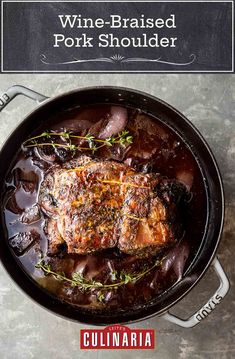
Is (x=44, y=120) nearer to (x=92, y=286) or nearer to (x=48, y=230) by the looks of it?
(x=48, y=230)

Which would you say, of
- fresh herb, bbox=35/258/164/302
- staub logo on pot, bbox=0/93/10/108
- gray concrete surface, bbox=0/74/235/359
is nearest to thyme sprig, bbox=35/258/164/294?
fresh herb, bbox=35/258/164/302

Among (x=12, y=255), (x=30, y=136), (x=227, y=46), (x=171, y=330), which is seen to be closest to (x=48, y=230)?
(x=12, y=255)

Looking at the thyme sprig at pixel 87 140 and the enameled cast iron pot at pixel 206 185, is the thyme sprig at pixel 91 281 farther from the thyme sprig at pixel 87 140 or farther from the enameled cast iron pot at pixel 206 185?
the thyme sprig at pixel 87 140

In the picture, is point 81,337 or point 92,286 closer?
point 92,286

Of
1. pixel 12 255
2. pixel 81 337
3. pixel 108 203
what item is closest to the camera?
pixel 108 203

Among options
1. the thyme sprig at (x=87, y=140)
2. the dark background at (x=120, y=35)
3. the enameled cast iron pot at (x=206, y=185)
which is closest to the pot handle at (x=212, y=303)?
the enameled cast iron pot at (x=206, y=185)

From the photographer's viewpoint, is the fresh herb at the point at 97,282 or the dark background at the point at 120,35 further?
the dark background at the point at 120,35

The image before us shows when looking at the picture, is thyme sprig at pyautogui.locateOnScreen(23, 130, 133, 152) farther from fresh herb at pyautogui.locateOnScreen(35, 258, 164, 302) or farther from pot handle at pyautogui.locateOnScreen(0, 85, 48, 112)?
fresh herb at pyautogui.locateOnScreen(35, 258, 164, 302)
